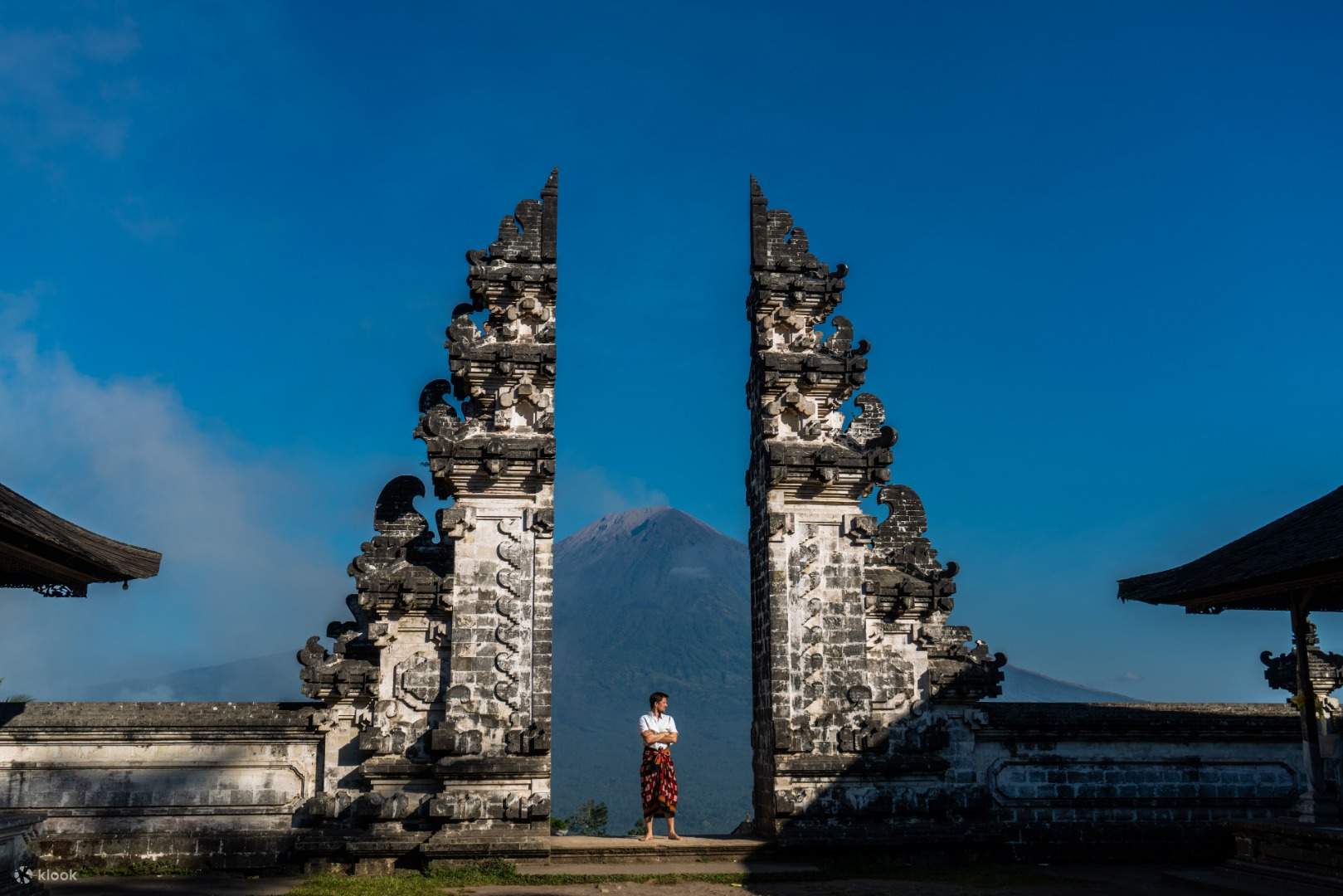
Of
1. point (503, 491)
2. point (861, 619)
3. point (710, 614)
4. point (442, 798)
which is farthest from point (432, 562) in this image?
point (710, 614)

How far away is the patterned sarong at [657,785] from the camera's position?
44.9 feet

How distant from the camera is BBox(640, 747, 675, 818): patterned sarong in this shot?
1369 cm

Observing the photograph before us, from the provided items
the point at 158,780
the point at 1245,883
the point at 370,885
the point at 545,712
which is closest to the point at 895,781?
the point at 1245,883

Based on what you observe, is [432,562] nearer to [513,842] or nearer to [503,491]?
[503,491]

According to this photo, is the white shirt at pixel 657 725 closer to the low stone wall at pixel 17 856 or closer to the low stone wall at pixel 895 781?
the low stone wall at pixel 895 781

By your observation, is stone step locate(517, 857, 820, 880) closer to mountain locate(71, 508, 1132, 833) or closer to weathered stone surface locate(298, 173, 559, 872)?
weathered stone surface locate(298, 173, 559, 872)

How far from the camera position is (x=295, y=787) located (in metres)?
13.7

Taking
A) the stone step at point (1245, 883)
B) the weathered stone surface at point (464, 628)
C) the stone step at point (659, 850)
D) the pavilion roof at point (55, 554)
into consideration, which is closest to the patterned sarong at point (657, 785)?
the stone step at point (659, 850)

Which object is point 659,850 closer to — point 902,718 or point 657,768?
point 657,768

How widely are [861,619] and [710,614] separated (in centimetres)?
14772

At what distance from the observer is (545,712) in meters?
14.3

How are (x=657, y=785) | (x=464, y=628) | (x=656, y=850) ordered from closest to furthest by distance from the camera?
(x=656, y=850) → (x=657, y=785) → (x=464, y=628)

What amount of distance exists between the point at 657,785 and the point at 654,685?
11586 cm

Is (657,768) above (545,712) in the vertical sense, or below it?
below
